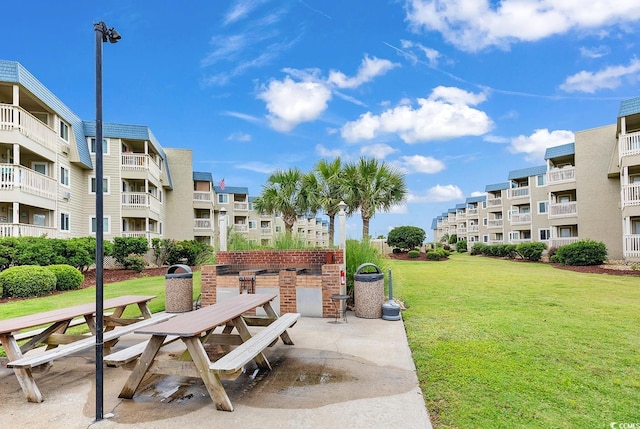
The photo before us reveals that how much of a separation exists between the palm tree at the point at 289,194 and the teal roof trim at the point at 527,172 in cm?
2595

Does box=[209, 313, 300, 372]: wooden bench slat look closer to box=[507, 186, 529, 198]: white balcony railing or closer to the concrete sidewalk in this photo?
the concrete sidewalk

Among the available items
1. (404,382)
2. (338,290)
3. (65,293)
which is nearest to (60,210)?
(65,293)

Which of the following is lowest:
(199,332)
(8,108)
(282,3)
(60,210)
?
(199,332)

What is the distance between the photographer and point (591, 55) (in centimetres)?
1454

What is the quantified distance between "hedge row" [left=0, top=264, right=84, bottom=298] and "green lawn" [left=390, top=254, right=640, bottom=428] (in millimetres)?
11694

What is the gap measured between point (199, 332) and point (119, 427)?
0.97m

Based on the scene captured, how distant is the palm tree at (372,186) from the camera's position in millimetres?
21031

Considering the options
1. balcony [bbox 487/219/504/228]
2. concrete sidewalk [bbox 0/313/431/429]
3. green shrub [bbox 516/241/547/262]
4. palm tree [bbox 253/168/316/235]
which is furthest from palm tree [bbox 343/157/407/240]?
balcony [bbox 487/219/504/228]

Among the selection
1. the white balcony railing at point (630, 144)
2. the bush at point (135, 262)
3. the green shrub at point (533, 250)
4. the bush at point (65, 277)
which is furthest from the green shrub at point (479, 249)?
the bush at point (65, 277)

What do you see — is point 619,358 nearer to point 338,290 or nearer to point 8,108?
point 338,290

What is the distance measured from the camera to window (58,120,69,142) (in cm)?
2038

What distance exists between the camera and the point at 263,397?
372 centimetres

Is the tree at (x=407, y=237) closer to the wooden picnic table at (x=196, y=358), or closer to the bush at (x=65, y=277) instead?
the bush at (x=65, y=277)

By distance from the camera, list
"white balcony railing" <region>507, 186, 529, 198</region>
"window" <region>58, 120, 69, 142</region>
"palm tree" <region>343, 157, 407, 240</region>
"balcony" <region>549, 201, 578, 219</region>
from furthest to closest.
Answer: "white balcony railing" <region>507, 186, 529, 198</region> < "balcony" <region>549, 201, 578, 219</region> < "palm tree" <region>343, 157, 407, 240</region> < "window" <region>58, 120, 69, 142</region>
